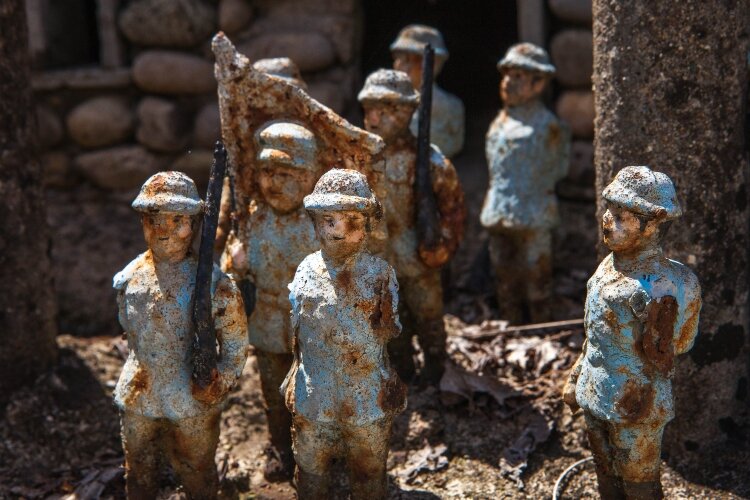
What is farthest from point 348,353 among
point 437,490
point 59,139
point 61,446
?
point 59,139

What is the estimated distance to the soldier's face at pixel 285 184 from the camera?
Result: 15.3ft

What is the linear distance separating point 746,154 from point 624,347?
1.38 meters

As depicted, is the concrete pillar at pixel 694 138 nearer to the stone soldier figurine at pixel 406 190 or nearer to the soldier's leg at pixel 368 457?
the stone soldier figurine at pixel 406 190

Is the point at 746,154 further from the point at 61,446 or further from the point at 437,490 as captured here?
the point at 61,446

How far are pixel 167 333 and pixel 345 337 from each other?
2.39 ft

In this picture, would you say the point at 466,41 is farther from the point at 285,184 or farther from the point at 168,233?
the point at 168,233

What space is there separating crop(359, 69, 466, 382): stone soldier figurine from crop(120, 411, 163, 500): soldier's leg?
1674 millimetres

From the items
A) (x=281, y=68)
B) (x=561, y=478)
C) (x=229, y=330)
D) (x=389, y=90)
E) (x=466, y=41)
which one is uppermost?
(x=466, y=41)

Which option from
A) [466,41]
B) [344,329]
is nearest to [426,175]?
[344,329]

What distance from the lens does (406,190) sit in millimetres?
5492

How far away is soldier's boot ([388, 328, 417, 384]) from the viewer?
5816 millimetres

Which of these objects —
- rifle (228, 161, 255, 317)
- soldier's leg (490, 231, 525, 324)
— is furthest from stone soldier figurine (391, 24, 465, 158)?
rifle (228, 161, 255, 317)

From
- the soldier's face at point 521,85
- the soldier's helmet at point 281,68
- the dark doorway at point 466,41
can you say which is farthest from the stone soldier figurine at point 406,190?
the dark doorway at point 466,41

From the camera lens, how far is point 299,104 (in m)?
4.77
